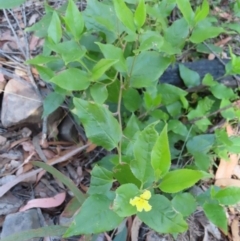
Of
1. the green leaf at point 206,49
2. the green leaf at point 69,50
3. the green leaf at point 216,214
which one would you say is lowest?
the green leaf at point 216,214

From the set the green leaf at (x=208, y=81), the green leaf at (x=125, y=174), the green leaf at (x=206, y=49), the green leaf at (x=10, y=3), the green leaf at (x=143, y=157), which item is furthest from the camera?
the green leaf at (x=206, y=49)

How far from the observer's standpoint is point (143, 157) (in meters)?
1.16

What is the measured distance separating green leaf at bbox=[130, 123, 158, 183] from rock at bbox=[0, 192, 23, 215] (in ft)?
2.47

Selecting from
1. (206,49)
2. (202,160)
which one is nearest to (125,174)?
(202,160)

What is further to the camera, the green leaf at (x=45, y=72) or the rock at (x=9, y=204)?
the rock at (x=9, y=204)

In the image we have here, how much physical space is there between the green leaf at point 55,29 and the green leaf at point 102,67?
0.19m

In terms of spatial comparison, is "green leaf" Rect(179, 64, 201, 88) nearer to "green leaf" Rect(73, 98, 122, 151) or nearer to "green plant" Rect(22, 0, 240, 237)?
"green plant" Rect(22, 0, 240, 237)

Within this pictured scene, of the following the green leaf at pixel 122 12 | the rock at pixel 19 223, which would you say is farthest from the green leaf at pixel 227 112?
the rock at pixel 19 223

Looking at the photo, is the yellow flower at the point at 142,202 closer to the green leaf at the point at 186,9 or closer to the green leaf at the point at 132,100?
the green leaf at the point at 132,100

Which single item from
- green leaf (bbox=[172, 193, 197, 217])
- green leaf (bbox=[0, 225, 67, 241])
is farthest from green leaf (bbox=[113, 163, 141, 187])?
green leaf (bbox=[0, 225, 67, 241])

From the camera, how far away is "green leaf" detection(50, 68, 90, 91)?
1404mm

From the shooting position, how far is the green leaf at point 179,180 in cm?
113

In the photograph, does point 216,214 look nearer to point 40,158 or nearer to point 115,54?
point 115,54

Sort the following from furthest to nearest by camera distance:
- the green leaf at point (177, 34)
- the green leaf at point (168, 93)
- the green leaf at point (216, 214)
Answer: the green leaf at point (168, 93) → the green leaf at point (177, 34) → the green leaf at point (216, 214)
